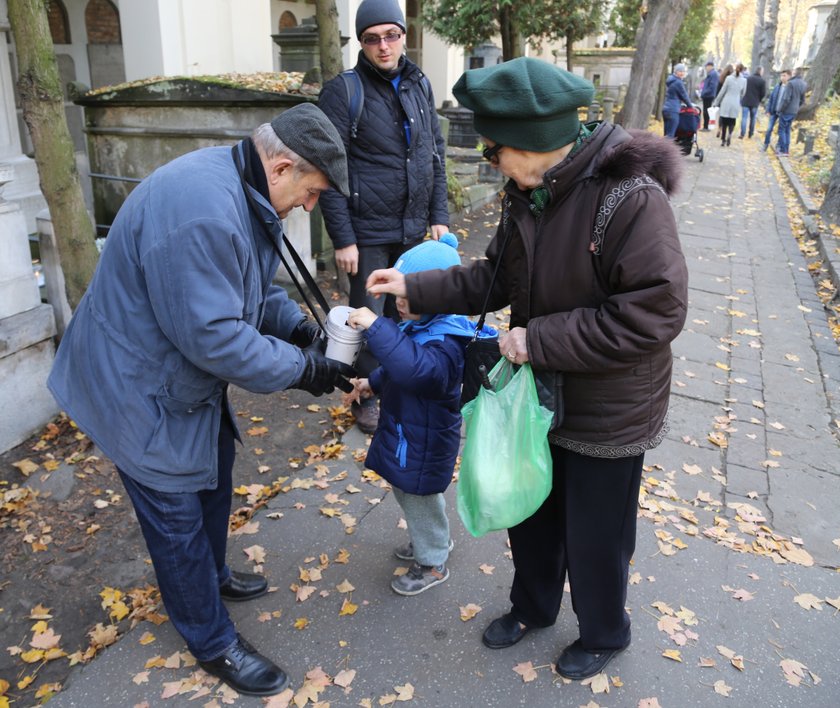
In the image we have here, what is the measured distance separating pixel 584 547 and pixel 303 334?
129cm

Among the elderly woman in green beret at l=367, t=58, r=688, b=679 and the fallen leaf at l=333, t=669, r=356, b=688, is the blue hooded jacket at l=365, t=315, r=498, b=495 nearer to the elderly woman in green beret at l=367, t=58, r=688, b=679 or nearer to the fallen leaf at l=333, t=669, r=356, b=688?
the elderly woman in green beret at l=367, t=58, r=688, b=679

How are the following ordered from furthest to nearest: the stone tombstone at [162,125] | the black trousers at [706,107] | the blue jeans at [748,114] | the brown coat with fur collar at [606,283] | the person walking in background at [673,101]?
1. the black trousers at [706,107]
2. the blue jeans at [748,114]
3. the person walking in background at [673,101]
4. the stone tombstone at [162,125]
5. the brown coat with fur collar at [606,283]

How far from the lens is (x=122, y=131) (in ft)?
21.5

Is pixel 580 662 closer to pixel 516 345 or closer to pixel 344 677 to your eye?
pixel 344 677

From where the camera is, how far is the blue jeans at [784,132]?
1769 centimetres

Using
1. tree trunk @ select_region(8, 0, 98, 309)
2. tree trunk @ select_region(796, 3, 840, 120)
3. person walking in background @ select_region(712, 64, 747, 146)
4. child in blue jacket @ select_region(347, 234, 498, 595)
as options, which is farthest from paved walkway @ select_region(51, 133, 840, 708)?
tree trunk @ select_region(796, 3, 840, 120)

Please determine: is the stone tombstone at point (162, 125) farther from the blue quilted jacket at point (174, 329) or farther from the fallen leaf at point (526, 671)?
the fallen leaf at point (526, 671)

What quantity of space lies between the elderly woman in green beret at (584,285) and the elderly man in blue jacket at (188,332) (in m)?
0.49

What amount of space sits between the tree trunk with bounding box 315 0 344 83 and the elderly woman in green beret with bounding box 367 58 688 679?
3.73m

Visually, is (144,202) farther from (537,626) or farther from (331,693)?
(537,626)

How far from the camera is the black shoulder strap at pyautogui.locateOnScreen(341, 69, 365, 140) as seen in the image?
3.82 metres

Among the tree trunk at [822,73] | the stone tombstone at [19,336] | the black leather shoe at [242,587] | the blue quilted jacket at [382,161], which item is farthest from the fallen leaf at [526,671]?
the tree trunk at [822,73]

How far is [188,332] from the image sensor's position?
1.98m

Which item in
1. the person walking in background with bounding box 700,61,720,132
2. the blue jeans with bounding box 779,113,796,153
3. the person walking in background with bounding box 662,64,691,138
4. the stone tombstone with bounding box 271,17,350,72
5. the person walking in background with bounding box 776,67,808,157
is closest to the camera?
the stone tombstone with bounding box 271,17,350,72
